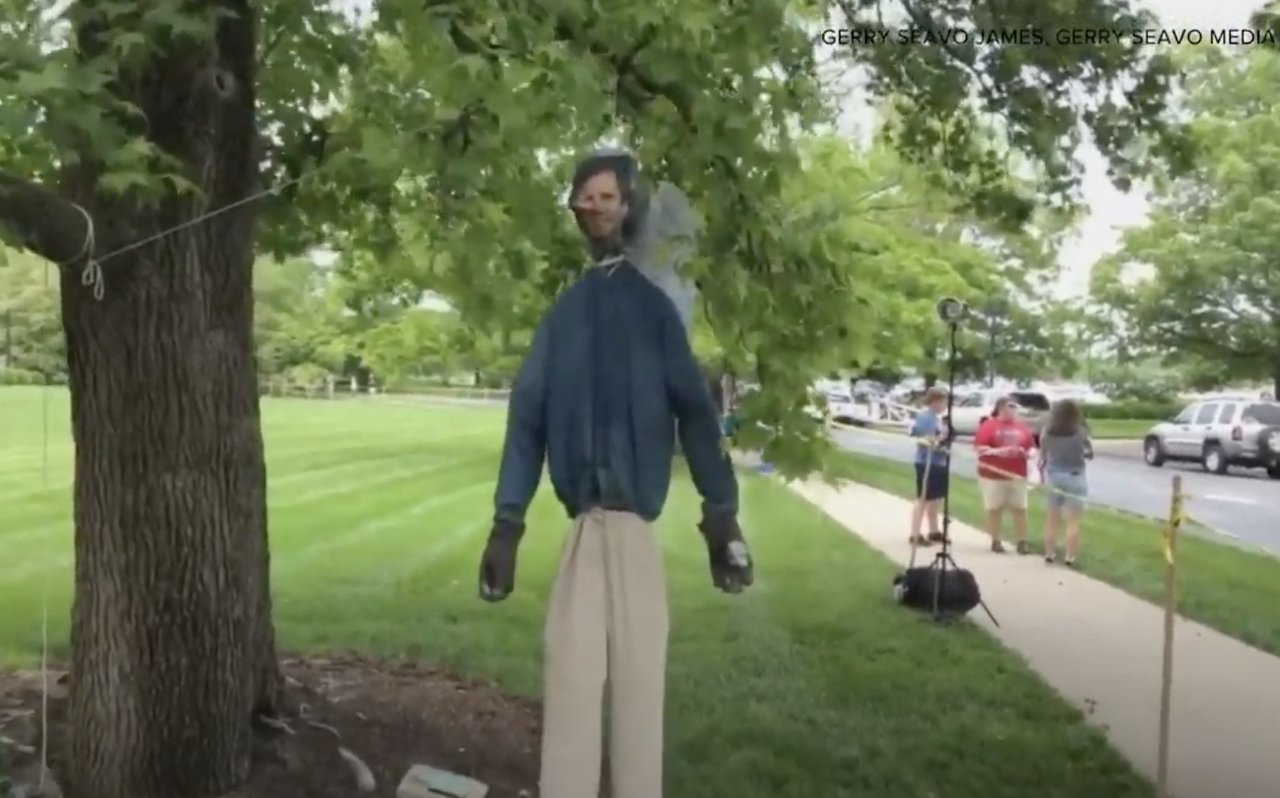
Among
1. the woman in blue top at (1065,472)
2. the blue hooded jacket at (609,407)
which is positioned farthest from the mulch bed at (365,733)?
the woman in blue top at (1065,472)

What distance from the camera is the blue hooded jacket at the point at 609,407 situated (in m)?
2.96

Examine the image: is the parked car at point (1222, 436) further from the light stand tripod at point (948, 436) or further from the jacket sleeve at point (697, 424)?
the jacket sleeve at point (697, 424)

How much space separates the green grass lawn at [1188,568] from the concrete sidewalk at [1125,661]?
0.10m

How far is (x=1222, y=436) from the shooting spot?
6117mm

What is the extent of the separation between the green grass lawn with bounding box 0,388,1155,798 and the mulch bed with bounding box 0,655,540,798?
0.47 metres

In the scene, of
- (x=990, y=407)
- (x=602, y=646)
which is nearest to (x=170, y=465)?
(x=602, y=646)

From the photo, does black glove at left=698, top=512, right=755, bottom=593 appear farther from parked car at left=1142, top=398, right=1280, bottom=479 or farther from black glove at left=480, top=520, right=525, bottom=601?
parked car at left=1142, top=398, right=1280, bottom=479

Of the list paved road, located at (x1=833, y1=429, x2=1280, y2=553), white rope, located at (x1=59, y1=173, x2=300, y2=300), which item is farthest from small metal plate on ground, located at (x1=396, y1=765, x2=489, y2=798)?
paved road, located at (x1=833, y1=429, x2=1280, y2=553)

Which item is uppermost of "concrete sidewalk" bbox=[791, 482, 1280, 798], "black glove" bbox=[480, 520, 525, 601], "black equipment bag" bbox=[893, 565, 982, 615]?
"black glove" bbox=[480, 520, 525, 601]

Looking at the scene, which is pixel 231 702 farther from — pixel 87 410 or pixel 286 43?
pixel 286 43

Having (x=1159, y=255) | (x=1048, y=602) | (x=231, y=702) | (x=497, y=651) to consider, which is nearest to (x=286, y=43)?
(x=231, y=702)

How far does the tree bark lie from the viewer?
3965mm

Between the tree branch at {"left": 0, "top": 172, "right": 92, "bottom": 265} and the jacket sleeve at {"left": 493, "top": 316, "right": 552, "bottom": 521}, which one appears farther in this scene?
the tree branch at {"left": 0, "top": 172, "right": 92, "bottom": 265}

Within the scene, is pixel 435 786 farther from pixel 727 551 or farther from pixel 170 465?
pixel 727 551
